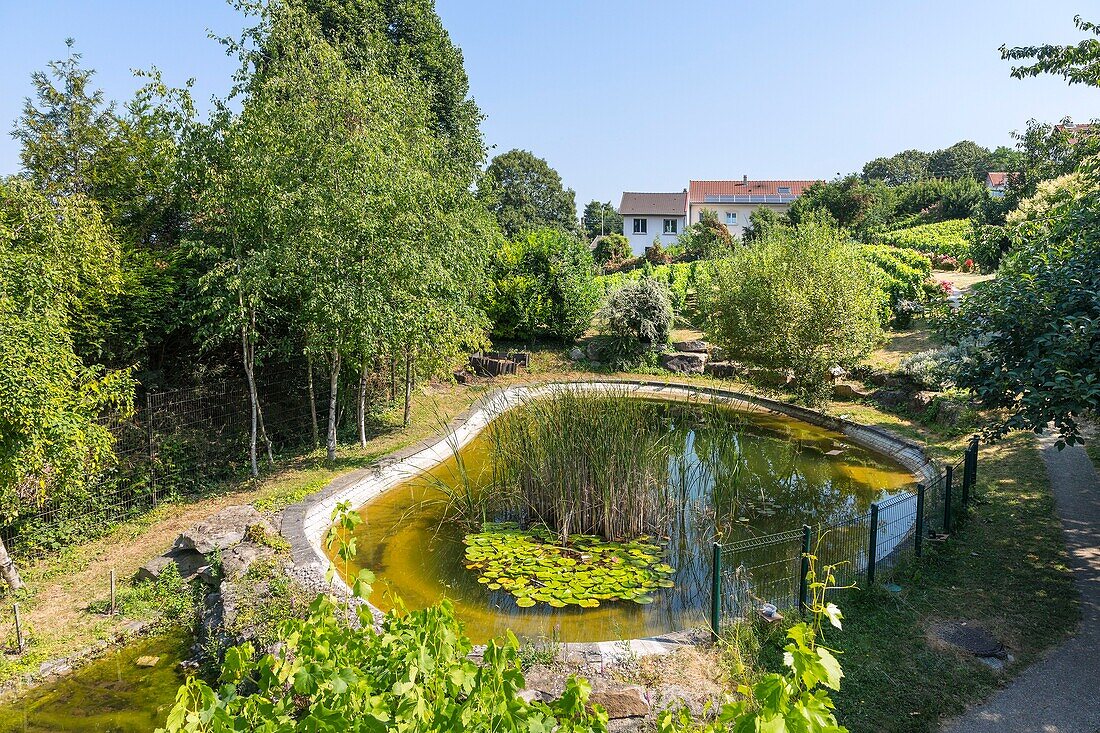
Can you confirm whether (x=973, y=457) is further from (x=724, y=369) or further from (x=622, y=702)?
(x=724, y=369)

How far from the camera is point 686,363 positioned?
1688cm

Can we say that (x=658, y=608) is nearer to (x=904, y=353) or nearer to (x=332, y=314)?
(x=332, y=314)

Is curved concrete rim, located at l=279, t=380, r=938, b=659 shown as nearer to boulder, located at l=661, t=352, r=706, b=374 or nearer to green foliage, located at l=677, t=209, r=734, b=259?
boulder, located at l=661, t=352, r=706, b=374

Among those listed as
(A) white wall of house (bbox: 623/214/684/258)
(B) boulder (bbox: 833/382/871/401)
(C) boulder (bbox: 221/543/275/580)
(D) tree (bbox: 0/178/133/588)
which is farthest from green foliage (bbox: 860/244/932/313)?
(A) white wall of house (bbox: 623/214/684/258)

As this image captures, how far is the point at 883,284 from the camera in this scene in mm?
18328

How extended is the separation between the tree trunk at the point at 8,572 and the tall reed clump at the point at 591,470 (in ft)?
15.8

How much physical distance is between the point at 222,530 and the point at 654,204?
170 feet

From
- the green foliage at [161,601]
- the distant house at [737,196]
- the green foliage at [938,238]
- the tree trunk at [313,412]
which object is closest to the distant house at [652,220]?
the distant house at [737,196]

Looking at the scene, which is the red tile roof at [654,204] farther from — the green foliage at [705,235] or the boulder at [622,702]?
the boulder at [622,702]

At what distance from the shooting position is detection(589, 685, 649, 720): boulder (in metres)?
4.24

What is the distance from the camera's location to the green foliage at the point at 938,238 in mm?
30498

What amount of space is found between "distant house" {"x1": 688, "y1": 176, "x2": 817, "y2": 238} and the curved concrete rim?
152 ft

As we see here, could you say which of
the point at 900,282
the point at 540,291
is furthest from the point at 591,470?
the point at 900,282

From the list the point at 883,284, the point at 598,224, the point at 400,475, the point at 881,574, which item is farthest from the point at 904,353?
the point at 598,224
